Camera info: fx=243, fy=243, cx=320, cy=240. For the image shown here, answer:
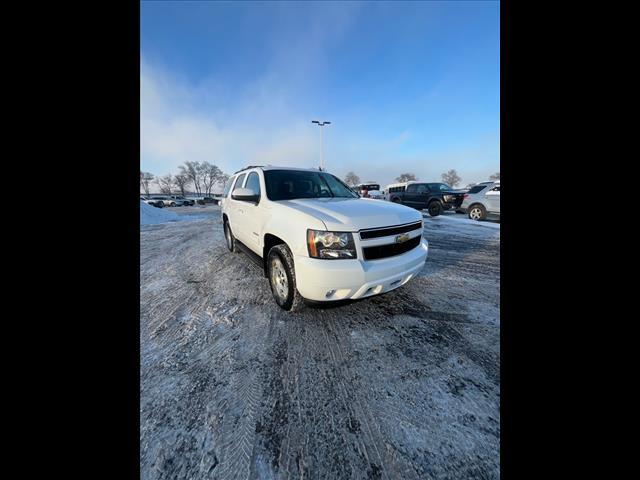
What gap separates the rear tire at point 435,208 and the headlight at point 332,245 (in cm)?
1211

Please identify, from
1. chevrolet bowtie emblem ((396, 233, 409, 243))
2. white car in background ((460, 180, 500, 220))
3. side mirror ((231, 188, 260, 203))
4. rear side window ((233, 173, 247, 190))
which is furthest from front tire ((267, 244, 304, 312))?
white car in background ((460, 180, 500, 220))

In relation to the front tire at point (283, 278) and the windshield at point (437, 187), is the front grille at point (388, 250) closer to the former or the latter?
the front tire at point (283, 278)

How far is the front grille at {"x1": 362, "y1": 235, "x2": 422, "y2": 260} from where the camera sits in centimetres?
246

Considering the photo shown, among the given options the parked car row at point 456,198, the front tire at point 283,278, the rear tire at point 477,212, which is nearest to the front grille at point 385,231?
the front tire at point 283,278

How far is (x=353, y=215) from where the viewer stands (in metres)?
2.53

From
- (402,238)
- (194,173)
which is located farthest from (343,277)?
(194,173)

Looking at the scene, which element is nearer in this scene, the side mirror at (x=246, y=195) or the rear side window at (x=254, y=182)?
the side mirror at (x=246, y=195)

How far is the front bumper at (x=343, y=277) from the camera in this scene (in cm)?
231

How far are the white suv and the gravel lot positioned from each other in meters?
0.49

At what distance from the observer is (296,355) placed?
2252mm

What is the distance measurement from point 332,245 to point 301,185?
179 centimetres

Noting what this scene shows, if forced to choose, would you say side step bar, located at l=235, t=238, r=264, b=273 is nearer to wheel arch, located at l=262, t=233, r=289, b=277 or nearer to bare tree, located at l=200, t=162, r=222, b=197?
wheel arch, located at l=262, t=233, r=289, b=277
